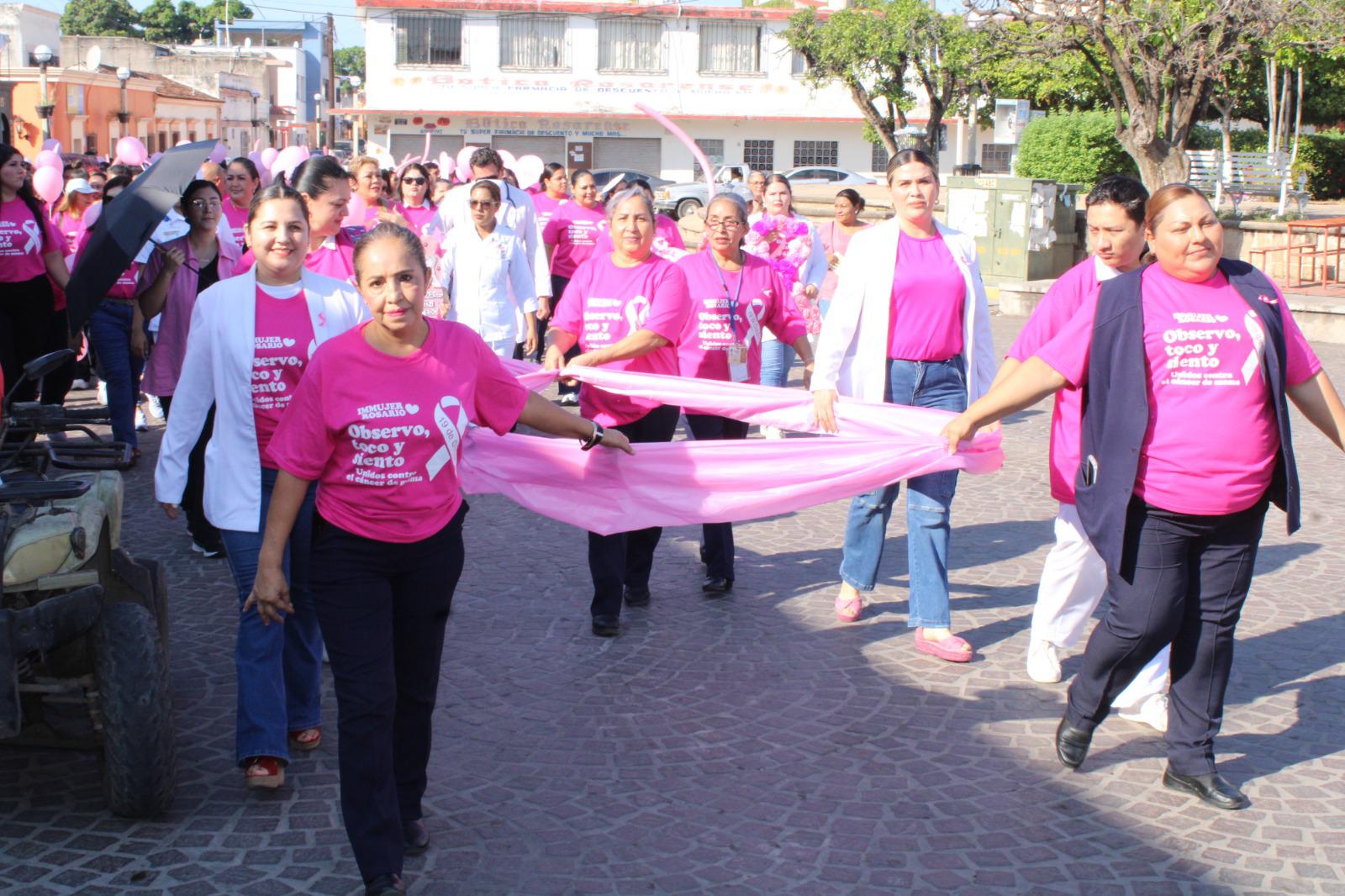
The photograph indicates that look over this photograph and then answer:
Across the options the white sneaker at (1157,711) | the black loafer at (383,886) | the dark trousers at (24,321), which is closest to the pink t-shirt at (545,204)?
the dark trousers at (24,321)

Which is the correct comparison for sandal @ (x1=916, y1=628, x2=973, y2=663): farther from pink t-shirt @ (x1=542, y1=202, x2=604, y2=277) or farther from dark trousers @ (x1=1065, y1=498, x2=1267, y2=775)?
pink t-shirt @ (x1=542, y1=202, x2=604, y2=277)

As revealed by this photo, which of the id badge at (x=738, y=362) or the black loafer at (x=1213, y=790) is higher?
the id badge at (x=738, y=362)

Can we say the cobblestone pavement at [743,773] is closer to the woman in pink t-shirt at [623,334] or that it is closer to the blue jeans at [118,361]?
the woman in pink t-shirt at [623,334]

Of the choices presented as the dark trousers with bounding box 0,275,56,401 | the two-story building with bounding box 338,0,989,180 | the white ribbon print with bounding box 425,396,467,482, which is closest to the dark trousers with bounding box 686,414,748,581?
the white ribbon print with bounding box 425,396,467,482

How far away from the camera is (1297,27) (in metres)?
19.8

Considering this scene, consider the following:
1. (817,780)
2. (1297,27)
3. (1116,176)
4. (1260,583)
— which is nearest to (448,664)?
(817,780)

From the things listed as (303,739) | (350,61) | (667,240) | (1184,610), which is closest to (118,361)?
(667,240)

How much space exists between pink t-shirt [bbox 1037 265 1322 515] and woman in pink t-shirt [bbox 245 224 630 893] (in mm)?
2091

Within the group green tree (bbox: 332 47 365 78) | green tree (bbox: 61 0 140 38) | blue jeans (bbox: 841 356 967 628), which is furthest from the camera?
green tree (bbox: 332 47 365 78)

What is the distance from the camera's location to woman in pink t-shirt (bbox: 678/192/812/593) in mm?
6746

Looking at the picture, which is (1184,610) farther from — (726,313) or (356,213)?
(356,213)

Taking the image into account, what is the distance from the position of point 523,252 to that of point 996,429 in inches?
161

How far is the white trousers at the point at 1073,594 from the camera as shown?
5.25 meters

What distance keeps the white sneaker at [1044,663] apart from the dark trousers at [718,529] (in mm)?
1579
